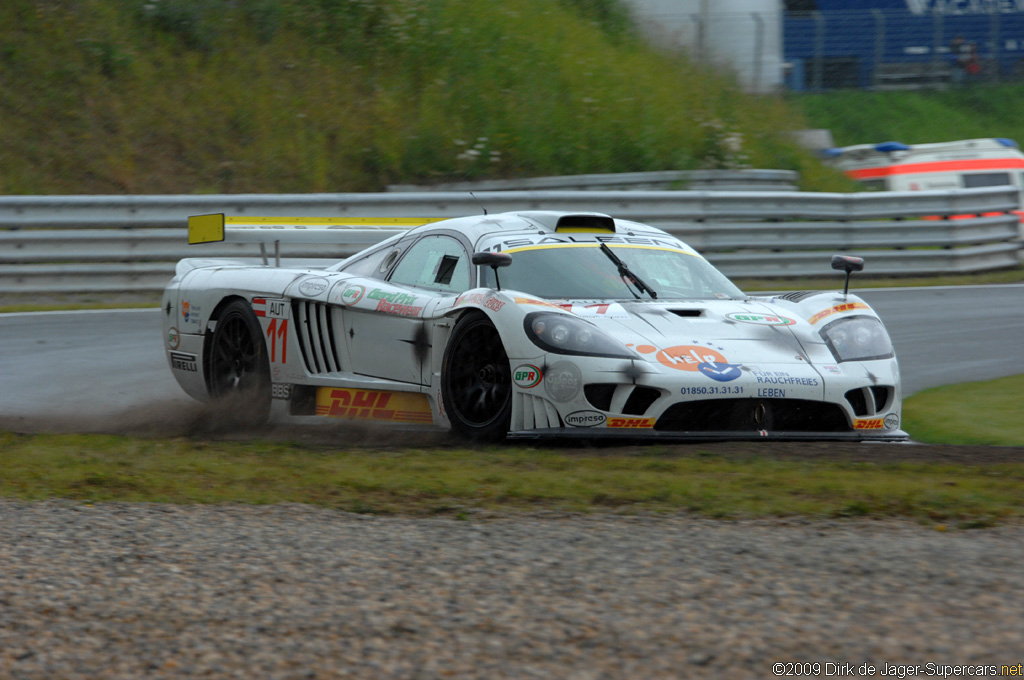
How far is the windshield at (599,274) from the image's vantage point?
20.1 feet

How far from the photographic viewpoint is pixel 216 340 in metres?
7.41

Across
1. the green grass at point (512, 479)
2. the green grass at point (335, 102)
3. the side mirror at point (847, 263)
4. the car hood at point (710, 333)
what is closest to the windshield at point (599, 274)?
the car hood at point (710, 333)

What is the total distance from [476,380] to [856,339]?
1.84 m

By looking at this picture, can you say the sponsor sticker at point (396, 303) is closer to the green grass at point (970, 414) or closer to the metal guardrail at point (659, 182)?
the green grass at point (970, 414)

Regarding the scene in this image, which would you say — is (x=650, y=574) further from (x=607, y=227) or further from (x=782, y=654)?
(x=607, y=227)

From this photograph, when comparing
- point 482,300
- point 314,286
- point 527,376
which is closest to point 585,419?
point 527,376

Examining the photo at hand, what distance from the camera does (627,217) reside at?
44.9 feet

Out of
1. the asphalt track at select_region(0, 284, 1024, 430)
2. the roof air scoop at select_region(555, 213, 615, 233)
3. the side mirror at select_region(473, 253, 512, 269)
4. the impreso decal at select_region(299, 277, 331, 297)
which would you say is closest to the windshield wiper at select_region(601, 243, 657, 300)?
the roof air scoop at select_region(555, 213, 615, 233)

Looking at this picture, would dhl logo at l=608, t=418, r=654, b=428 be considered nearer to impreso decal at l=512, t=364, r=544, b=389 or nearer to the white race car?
the white race car

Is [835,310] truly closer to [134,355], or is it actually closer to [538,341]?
[538,341]

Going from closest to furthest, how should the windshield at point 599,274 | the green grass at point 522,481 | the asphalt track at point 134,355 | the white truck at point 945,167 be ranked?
the green grass at point 522,481
the windshield at point 599,274
the asphalt track at point 134,355
the white truck at point 945,167

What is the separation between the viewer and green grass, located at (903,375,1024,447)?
21.0ft

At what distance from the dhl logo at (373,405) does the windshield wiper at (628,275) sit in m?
1.18

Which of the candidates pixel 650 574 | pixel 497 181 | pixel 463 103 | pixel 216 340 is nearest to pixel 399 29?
pixel 463 103
